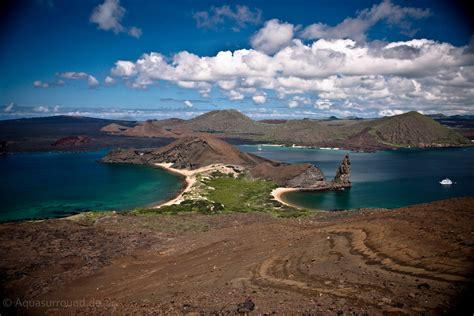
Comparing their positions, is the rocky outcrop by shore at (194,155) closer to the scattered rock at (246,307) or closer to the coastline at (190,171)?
the coastline at (190,171)

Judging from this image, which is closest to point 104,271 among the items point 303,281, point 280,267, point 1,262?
point 1,262

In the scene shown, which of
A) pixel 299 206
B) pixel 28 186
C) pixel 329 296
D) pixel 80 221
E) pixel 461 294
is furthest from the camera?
pixel 28 186

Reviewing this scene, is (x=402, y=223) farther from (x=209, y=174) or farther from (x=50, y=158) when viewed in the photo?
(x=50, y=158)

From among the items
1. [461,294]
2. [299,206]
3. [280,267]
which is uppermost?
[461,294]

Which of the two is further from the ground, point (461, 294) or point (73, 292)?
point (461, 294)

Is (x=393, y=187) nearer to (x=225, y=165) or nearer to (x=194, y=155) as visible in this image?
(x=225, y=165)

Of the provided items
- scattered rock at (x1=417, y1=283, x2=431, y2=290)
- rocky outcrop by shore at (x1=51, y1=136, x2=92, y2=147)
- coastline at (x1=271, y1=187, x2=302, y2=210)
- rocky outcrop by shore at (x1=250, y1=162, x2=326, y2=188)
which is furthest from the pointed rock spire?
rocky outcrop by shore at (x1=51, y1=136, x2=92, y2=147)

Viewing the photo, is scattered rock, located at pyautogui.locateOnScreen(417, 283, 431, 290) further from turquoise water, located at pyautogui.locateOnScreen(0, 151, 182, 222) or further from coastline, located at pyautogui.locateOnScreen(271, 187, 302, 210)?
turquoise water, located at pyautogui.locateOnScreen(0, 151, 182, 222)
